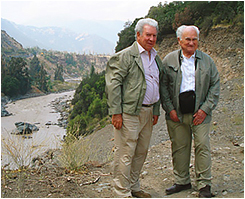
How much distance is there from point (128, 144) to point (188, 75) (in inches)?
37.1

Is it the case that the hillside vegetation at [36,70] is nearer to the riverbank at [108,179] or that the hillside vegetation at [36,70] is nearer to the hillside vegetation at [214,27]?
the hillside vegetation at [214,27]

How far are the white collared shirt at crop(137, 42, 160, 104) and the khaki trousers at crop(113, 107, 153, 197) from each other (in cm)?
11

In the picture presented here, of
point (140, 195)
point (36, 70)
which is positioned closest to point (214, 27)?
point (140, 195)

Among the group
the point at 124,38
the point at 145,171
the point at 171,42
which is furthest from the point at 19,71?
the point at 145,171

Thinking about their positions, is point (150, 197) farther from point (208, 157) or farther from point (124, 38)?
point (124, 38)

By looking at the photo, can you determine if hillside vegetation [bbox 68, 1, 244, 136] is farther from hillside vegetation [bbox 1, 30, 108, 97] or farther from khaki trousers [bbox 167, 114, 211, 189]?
hillside vegetation [bbox 1, 30, 108, 97]

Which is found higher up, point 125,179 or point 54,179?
point 125,179

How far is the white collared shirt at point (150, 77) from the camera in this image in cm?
302

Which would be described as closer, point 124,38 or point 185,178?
point 185,178

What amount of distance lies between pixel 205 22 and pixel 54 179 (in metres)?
13.1

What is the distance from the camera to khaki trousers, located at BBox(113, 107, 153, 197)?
3.00 m

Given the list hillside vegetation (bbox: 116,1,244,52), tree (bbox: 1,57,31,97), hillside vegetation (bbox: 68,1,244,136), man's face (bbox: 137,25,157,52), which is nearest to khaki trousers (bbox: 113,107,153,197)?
man's face (bbox: 137,25,157,52)

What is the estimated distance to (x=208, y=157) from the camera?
3119 millimetres

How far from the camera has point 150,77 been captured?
9.96 feet
